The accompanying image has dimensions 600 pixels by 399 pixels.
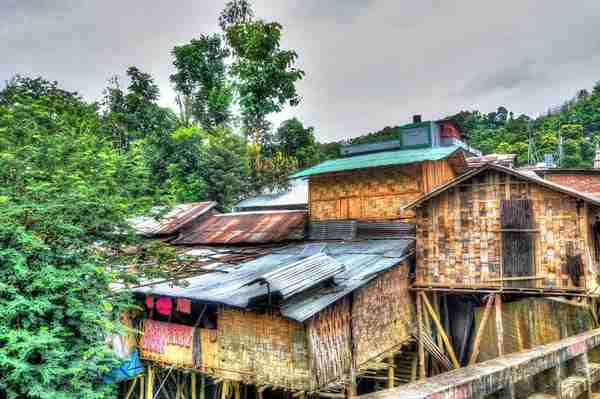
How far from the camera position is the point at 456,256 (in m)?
12.1

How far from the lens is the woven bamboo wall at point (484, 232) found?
10.9 m

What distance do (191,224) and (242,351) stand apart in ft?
30.4

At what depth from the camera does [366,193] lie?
1473cm

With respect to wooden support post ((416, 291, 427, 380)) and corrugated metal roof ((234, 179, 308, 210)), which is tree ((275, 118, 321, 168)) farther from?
wooden support post ((416, 291, 427, 380))

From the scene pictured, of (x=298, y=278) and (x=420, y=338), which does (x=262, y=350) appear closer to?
(x=298, y=278)

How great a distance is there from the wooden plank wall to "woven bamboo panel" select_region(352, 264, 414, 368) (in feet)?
8.35

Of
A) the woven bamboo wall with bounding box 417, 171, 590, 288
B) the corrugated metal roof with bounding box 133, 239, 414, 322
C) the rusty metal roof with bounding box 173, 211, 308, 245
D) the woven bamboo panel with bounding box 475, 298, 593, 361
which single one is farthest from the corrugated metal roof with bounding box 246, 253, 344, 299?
the woven bamboo panel with bounding box 475, 298, 593, 361

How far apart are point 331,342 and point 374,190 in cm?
652

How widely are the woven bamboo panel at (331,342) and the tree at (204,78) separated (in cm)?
2477

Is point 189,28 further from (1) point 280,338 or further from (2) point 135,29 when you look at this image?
(1) point 280,338

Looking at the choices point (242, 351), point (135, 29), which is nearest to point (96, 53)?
point (135, 29)

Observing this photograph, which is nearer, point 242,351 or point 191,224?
point 242,351

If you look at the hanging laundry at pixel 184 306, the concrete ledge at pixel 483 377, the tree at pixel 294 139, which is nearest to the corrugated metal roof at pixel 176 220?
the hanging laundry at pixel 184 306

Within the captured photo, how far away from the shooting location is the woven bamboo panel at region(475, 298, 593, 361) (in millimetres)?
11289
